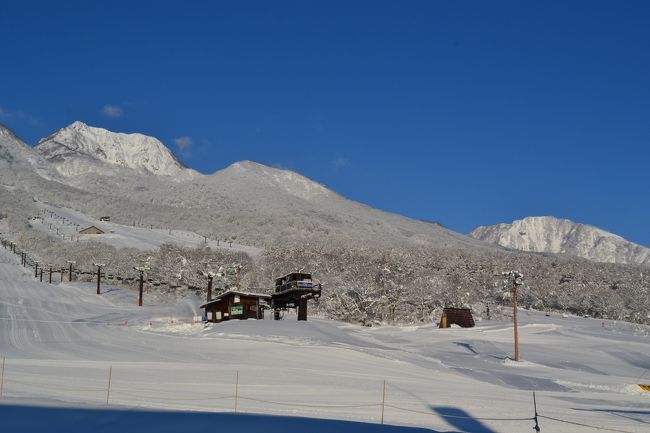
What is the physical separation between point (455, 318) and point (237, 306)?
2854cm

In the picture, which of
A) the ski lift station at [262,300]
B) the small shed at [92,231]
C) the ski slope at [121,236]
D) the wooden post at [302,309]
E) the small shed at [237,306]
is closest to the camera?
the ski lift station at [262,300]

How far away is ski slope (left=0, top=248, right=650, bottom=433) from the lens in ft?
58.7

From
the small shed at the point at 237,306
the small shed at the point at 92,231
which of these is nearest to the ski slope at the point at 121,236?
the small shed at the point at 92,231

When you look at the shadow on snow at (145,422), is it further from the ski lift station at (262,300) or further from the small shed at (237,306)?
the small shed at (237,306)

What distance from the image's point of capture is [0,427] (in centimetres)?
1355

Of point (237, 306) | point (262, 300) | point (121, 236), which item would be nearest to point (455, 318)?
point (262, 300)

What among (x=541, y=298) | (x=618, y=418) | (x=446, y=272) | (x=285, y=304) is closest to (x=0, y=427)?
(x=618, y=418)

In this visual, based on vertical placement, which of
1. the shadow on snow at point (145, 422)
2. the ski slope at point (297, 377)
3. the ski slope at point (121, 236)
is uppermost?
the ski slope at point (121, 236)

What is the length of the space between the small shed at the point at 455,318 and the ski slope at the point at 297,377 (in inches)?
283

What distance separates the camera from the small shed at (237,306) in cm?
6597

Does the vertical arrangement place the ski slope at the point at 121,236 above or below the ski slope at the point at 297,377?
above

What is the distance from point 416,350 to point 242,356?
1816 cm

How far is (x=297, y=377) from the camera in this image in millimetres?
30672

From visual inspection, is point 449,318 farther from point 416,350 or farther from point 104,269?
point 104,269
